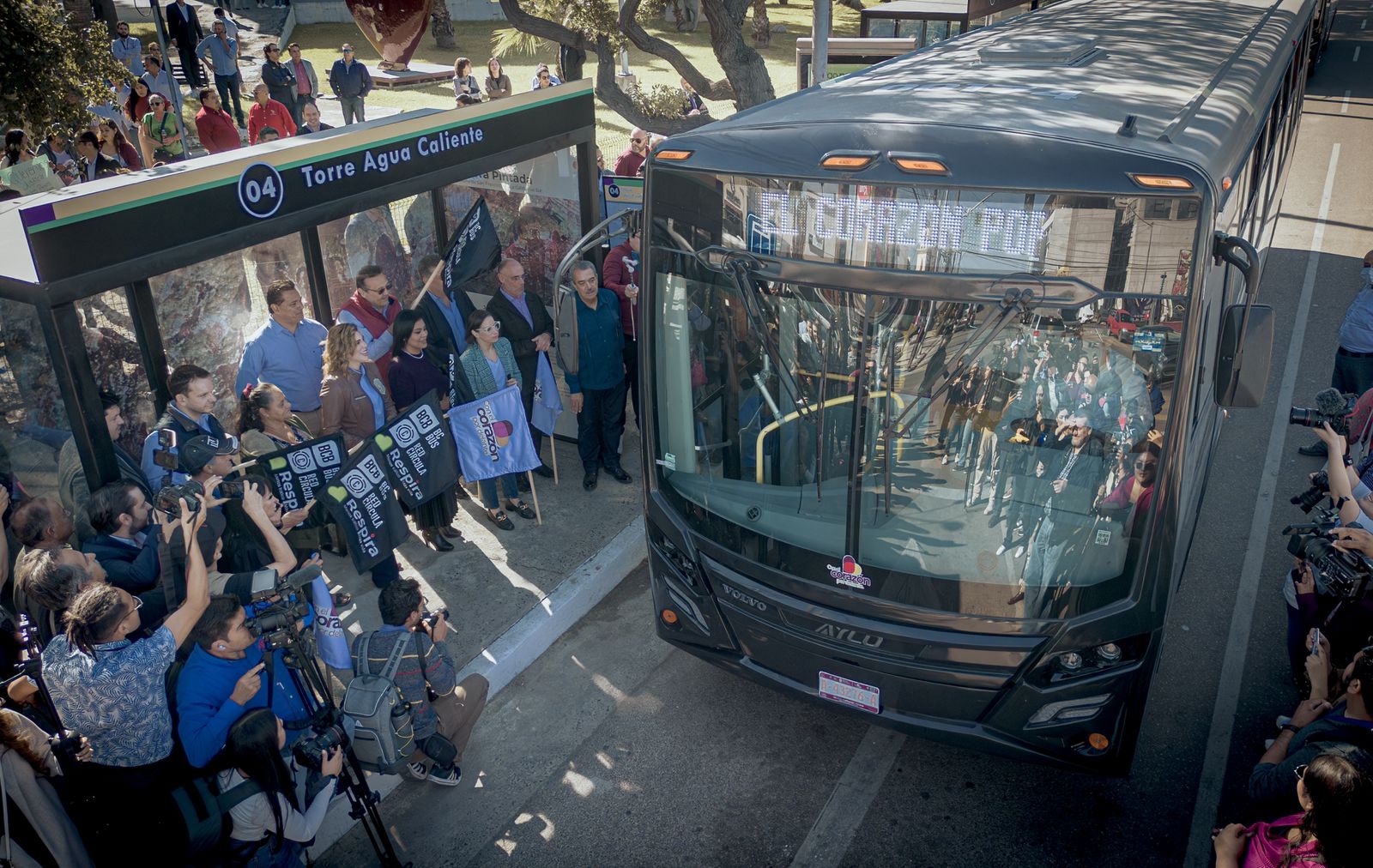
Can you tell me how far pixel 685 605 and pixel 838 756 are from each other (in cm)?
119

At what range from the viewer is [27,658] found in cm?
468

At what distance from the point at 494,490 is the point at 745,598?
10.3ft

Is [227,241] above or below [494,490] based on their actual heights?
above

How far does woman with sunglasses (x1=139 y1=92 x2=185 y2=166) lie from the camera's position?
1434cm

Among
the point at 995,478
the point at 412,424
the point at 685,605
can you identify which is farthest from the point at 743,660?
the point at 412,424

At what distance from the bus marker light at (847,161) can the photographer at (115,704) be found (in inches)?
136

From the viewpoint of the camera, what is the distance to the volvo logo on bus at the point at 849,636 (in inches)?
191

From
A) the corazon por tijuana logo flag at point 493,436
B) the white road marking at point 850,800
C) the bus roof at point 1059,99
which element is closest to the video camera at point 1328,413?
the bus roof at point 1059,99

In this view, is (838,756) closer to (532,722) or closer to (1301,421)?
(532,722)

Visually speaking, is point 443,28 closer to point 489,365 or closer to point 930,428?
point 489,365

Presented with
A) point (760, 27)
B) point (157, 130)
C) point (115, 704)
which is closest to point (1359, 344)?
point (115, 704)

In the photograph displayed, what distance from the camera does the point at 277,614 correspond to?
4.19 m

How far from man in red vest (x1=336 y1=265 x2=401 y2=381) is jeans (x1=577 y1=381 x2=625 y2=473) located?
1.60m

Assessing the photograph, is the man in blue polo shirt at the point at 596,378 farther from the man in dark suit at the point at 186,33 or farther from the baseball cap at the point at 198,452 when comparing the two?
the man in dark suit at the point at 186,33
